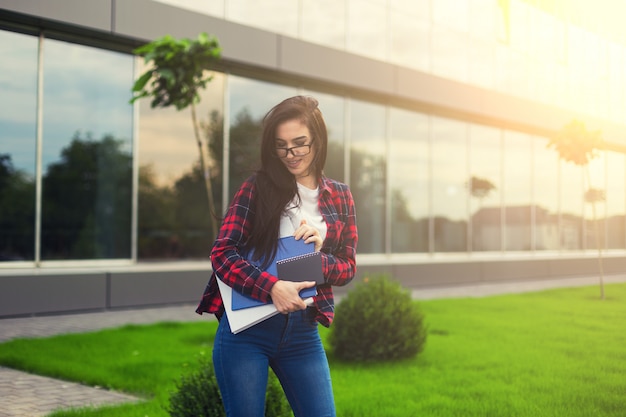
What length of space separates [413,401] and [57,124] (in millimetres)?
9215

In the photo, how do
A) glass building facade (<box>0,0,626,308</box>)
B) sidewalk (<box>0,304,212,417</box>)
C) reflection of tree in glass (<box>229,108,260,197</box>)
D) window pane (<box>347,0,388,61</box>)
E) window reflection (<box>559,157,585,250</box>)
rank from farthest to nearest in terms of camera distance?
window reflection (<box>559,157,585,250</box>)
window pane (<box>347,0,388,61</box>)
reflection of tree in glass (<box>229,108,260,197</box>)
glass building facade (<box>0,0,626,308</box>)
sidewalk (<box>0,304,212,417</box>)

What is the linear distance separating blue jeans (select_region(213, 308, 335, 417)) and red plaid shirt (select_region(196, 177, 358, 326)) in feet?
0.36

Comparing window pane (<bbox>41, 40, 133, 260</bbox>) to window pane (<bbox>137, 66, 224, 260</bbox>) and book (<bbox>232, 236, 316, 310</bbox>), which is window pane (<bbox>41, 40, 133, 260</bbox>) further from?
book (<bbox>232, 236, 316, 310</bbox>)

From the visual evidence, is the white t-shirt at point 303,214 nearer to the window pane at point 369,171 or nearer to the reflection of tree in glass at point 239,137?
the reflection of tree in glass at point 239,137

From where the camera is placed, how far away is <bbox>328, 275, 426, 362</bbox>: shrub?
27.3 ft

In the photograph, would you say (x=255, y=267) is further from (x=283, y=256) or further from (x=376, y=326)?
(x=376, y=326)

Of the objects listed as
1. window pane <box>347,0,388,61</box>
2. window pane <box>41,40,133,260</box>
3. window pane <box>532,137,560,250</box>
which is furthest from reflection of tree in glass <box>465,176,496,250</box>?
window pane <box>41,40,133,260</box>

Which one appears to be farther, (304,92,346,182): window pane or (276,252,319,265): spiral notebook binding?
(304,92,346,182): window pane

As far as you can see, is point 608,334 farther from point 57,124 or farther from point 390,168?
point 390,168

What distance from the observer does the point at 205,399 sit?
14.2ft

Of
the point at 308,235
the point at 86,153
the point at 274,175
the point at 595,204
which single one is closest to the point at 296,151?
the point at 274,175

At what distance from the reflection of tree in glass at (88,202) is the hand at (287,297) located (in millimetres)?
11112

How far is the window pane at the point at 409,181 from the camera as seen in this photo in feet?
Answer: 66.8

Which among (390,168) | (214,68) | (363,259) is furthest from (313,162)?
(390,168)
